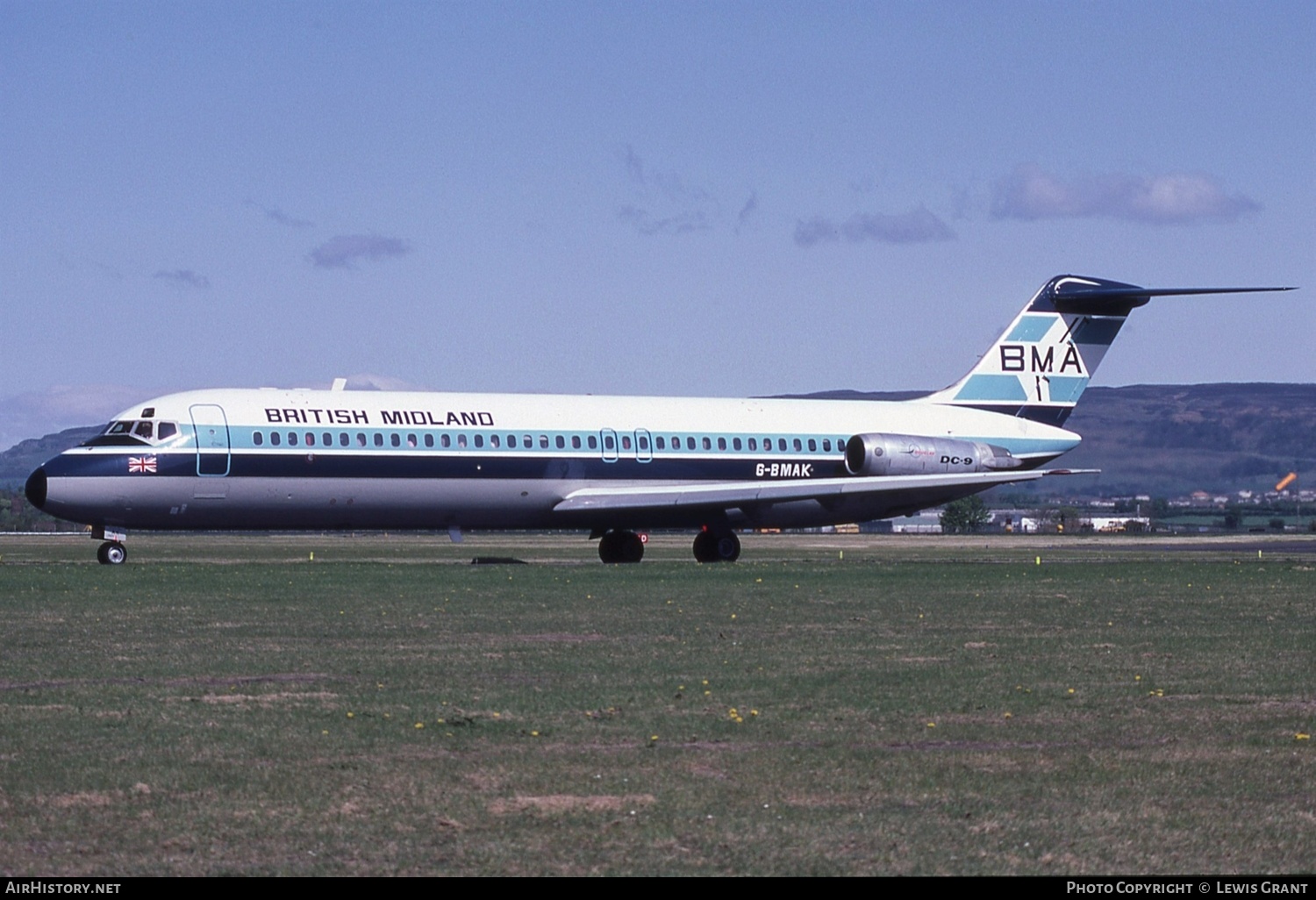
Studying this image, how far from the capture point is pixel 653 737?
13445mm

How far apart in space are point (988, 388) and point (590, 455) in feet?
45.8

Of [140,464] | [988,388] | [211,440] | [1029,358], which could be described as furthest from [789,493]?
[140,464]

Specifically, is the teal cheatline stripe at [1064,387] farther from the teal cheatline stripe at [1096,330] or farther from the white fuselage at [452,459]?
the white fuselage at [452,459]

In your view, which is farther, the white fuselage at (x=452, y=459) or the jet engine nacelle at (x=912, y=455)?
the jet engine nacelle at (x=912, y=455)

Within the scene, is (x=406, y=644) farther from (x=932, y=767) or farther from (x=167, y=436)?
(x=167, y=436)

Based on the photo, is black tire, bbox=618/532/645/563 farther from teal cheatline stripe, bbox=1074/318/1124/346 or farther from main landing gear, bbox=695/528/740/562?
teal cheatline stripe, bbox=1074/318/1124/346

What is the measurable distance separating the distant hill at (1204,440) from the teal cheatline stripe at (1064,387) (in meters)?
27.8

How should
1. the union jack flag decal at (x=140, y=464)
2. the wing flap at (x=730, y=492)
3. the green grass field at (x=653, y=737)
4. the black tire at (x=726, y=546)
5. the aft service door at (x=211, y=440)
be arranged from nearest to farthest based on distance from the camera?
the green grass field at (x=653, y=737) → the union jack flag decal at (x=140, y=464) → the aft service door at (x=211, y=440) → the wing flap at (x=730, y=492) → the black tire at (x=726, y=546)

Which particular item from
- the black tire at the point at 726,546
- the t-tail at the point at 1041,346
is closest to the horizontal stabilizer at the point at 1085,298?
the t-tail at the point at 1041,346

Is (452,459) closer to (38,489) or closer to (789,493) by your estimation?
(789,493)

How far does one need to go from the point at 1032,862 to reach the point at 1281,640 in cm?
1324

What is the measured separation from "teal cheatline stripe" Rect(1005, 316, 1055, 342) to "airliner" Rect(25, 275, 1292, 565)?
53mm

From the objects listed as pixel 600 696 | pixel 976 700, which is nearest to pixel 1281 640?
pixel 976 700

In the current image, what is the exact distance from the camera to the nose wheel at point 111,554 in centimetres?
4047
